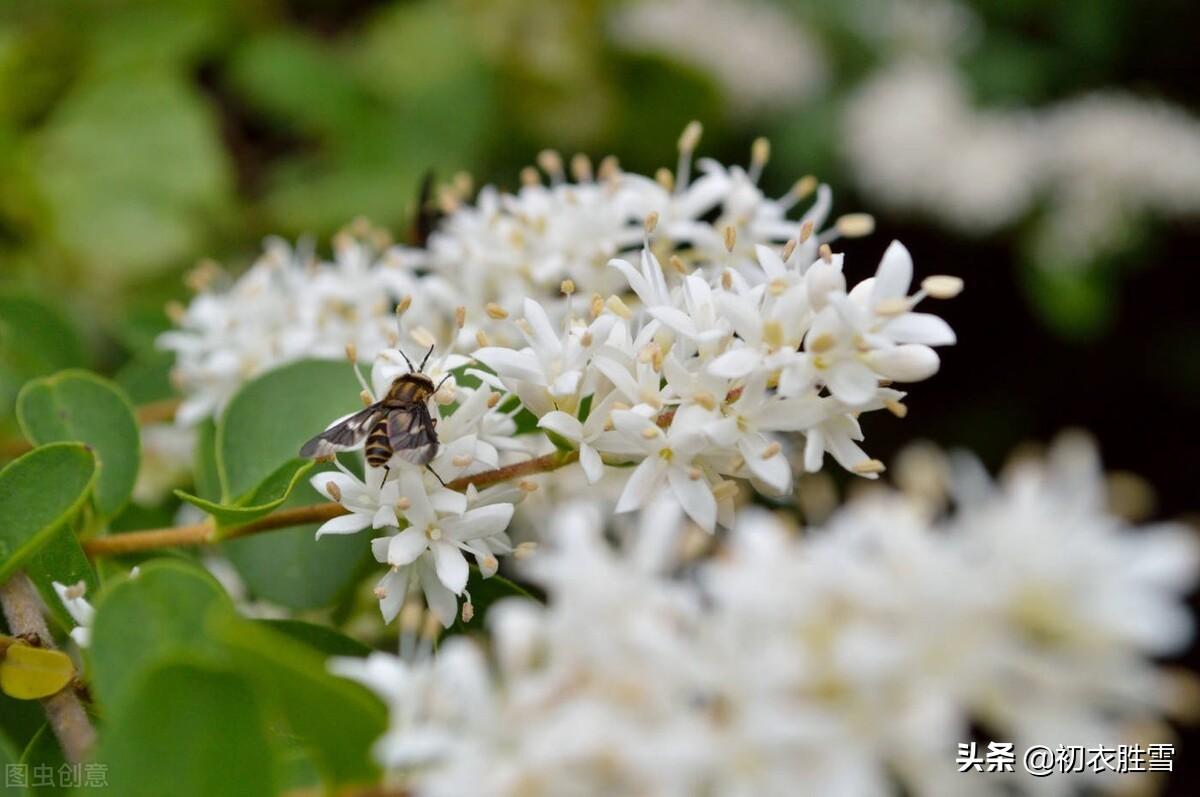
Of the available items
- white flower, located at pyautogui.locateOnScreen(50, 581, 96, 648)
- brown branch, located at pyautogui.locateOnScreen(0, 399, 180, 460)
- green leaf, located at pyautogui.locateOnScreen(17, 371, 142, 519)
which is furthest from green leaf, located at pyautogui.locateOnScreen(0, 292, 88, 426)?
white flower, located at pyautogui.locateOnScreen(50, 581, 96, 648)

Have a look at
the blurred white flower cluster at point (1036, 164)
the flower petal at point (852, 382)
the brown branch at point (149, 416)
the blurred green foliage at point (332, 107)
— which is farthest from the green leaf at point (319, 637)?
the blurred white flower cluster at point (1036, 164)

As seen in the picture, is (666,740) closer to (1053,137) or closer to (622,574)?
(622,574)

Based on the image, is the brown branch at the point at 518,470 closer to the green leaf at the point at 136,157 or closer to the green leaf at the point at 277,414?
the green leaf at the point at 277,414

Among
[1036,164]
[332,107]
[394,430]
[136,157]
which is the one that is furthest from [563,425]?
[1036,164]

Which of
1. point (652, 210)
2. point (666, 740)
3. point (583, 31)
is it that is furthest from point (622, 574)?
point (583, 31)

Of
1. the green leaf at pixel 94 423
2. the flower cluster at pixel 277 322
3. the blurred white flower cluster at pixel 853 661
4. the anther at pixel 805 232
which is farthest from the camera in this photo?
the flower cluster at pixel 277 322

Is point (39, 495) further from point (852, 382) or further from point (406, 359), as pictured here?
point (852, 382)
